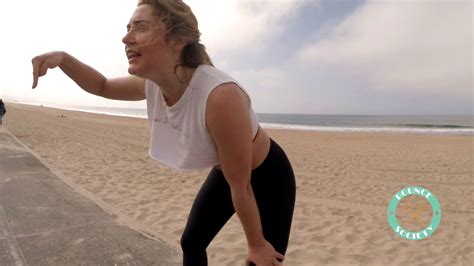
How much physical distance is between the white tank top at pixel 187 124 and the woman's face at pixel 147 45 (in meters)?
0.13

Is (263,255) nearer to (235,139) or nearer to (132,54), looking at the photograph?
(235,139)

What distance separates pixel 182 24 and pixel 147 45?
0.14 meters

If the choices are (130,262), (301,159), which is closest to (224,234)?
A: (130,262)

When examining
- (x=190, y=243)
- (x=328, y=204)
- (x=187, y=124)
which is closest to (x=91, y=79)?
(x=187, y=124)

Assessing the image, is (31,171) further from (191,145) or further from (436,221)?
(436,221)

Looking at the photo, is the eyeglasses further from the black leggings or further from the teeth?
the black leggings

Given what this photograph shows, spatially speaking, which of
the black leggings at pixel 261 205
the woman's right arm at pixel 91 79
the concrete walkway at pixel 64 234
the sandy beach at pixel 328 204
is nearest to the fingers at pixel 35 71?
the woman's right arm at pixel 91 79

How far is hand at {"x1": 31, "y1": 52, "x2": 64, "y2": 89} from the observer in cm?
128

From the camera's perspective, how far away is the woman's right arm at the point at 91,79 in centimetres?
133

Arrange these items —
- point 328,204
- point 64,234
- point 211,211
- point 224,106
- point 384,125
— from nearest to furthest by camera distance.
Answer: point 224,106, point 211,211, point 64,234, point 328,204, point 384,125

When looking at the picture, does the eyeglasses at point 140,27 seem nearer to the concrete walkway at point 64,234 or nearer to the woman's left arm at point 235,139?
the woman's left arm at point 235,139

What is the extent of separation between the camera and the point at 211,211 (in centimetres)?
167

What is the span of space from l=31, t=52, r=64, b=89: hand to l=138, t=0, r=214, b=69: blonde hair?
459mm

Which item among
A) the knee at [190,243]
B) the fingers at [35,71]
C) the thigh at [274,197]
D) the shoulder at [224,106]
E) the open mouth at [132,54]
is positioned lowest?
the knee at [190,243]
